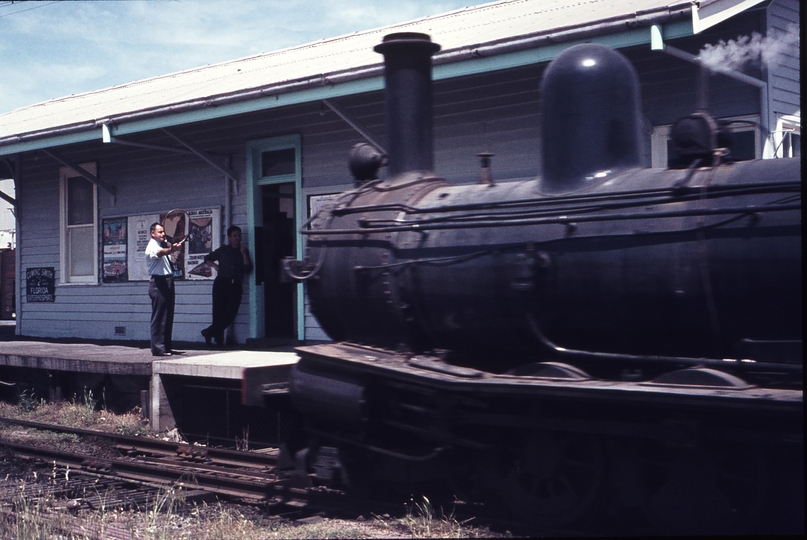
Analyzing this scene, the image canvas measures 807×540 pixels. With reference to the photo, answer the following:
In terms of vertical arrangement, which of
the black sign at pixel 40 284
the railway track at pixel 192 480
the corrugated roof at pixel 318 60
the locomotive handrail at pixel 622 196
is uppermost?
the corrugated roof at pixel 318 60

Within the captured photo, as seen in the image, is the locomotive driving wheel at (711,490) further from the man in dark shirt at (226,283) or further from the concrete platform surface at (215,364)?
the man in dark shirt at (226,283)

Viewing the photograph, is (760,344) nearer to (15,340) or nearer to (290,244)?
(290,244)

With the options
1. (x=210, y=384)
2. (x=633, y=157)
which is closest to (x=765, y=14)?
(x=633, y=157)

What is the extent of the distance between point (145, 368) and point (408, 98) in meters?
4.48

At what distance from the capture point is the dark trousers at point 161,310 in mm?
9203

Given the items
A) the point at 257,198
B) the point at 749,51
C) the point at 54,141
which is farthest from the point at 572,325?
the point at 54,141

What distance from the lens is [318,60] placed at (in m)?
11.1

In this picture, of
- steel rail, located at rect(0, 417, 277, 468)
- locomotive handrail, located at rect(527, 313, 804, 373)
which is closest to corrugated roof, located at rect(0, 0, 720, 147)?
locomotive handrail, located at rect(527, 313, 804, 373)

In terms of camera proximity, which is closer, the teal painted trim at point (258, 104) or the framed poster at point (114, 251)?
the teal painted trim at point (258, 104)

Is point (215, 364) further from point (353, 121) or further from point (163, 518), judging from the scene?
point (353, 121)

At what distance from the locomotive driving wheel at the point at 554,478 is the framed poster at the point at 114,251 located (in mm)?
9488

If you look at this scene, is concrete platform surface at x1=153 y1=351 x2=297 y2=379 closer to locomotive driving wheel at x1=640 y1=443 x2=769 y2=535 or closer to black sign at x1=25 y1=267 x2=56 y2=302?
locomotive driving wheel at x1=640 y1=443 x2=769 y2=535

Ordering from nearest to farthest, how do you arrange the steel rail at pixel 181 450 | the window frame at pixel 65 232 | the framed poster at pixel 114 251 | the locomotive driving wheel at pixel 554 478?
the locomotive driving wheel at pixel 554 478 < the steel rail at pixel 181 450 < the framed poster at pixel 114 251 < the window frame at pixel 65 232

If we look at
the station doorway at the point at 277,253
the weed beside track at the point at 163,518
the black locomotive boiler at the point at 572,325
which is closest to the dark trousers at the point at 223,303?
the station doorway at the point at 277,253
